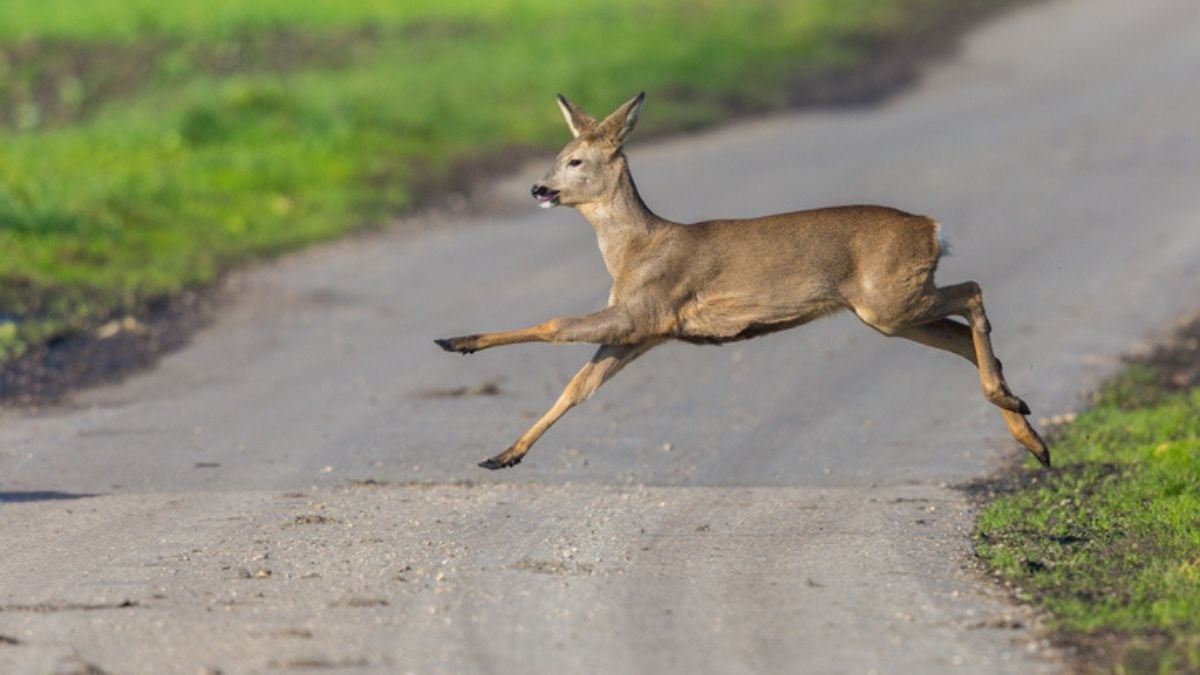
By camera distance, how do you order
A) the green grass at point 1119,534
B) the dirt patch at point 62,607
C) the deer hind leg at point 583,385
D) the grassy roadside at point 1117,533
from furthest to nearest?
the deer hind leg at point 583,385 → the dirt patch at point 62,607 → the green grass at point 1119,534 → the grassy roadside at point 1117,533

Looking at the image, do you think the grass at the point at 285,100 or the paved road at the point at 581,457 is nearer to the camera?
the paved road at the point at 581,457

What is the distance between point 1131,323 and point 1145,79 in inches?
413

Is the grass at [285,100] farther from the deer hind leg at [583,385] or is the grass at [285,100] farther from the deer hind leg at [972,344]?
the deer hind leg at [972,344]

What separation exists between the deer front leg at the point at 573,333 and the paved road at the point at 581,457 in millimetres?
778

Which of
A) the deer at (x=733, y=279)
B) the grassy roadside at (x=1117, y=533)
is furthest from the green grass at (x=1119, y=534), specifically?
the deer at (x=733, y=279)

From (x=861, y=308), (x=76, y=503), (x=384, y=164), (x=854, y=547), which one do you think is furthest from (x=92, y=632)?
(x=384, y=164)

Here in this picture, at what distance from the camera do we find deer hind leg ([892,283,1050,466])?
9.59 m

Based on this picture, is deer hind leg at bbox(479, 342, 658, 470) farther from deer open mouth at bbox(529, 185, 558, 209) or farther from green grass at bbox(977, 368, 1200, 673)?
green grass at bbox(977, 368, 1200, 673)

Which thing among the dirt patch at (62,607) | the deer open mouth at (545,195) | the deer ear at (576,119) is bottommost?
the dirt patch at (62,607)

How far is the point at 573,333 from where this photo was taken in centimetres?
940

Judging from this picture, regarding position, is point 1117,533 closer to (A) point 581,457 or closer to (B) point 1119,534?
(B) point 1119,534

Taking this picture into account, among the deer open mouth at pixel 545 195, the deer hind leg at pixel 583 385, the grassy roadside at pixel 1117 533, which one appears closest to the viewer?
the grassy roadside at pixel 1117 533

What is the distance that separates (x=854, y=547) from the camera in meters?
8.58

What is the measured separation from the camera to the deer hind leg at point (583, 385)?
31.2 feet
